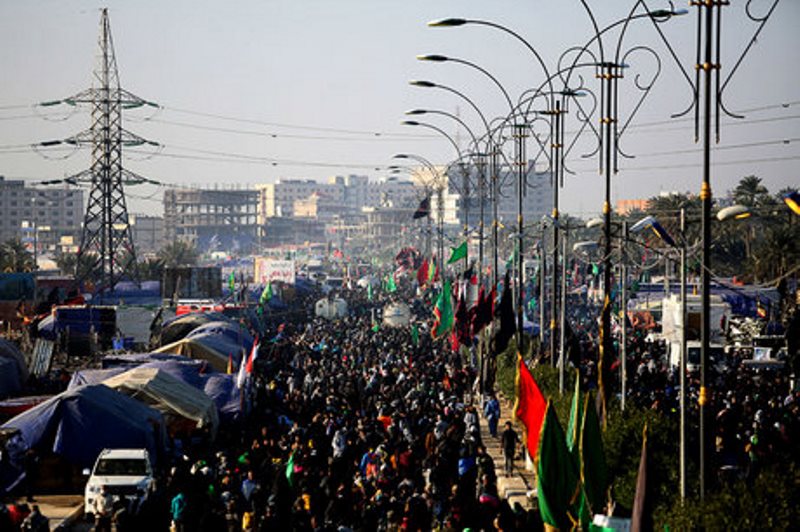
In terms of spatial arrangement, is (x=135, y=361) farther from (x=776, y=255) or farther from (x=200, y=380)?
(x=776, y=255)

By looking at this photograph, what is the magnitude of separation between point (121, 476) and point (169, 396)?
6.37 metres

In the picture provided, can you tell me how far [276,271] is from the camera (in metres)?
81.1

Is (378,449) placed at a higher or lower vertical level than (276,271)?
lower

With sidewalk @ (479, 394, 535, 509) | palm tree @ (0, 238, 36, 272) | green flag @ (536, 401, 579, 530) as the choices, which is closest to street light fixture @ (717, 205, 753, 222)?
green flag @ (536, 401, 579, 530)

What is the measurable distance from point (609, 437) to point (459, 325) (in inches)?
851

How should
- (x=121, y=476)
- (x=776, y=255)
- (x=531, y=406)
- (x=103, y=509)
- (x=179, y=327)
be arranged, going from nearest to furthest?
(x=531, y=406), (x=103, y=509), (x=121, y=476), (x=179, y=327), (x=776, y=255)

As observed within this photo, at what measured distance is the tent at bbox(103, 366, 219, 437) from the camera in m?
27.6

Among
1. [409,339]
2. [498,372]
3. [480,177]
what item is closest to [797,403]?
[498,372]

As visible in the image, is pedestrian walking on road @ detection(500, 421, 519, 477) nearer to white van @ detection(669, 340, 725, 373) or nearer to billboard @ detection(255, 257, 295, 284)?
white van @ detection(669, 340, 725, 373)

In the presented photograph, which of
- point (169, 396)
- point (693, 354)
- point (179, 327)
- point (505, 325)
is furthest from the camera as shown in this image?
point (179, 327)

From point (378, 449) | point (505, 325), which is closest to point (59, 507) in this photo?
point (378, 449)

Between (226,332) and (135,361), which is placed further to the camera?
(226,332)

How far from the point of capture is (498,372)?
39219 millimetres

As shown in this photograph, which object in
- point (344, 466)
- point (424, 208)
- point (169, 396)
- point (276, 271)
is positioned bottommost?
point (344, 466)
